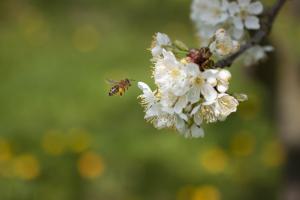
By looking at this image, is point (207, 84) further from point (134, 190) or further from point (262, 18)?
point (134, 190)

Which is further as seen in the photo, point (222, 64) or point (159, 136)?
point (159, 136)

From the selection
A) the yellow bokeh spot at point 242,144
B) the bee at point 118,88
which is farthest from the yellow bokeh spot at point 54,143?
the bee at point 118,88

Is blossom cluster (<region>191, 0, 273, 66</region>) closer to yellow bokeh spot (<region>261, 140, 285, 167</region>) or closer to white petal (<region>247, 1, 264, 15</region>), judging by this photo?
white petal (<region>247, 1, 264, 15</region>)

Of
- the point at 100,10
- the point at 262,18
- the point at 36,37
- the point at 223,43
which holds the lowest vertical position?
the point at 223,43

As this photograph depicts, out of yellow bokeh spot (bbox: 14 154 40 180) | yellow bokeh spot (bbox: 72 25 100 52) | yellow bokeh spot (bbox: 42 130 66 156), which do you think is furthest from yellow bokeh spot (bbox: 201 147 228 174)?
yellow bokeh spot (bbox: 72 25 100 52)

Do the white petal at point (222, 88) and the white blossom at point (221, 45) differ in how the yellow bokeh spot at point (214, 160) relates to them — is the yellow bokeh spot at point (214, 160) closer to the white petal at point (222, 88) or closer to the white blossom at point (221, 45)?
the white blossom at point (221, 45)

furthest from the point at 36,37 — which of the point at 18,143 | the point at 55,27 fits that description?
the point at 18,143

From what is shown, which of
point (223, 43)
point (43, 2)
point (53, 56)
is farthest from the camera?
point (43, 2)
